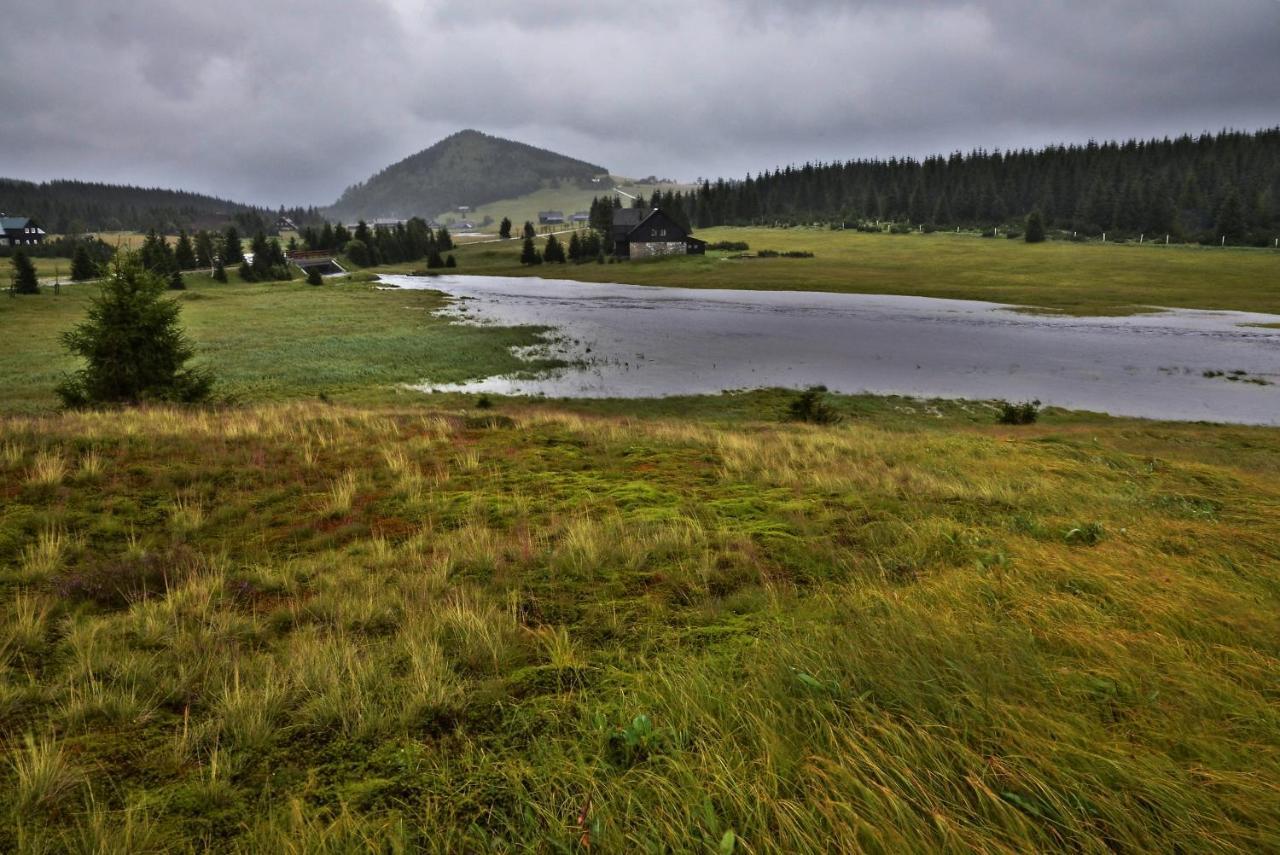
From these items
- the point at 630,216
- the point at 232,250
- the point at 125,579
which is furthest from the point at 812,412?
the point at 232,250

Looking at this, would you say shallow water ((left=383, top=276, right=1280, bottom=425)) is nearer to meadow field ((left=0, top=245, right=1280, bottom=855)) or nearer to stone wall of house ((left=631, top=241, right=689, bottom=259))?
meadow field ((left=0, top=245, right=1280, bottom=855))

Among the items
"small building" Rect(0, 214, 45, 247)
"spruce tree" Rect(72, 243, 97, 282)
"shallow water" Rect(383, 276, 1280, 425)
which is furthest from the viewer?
"small building" Rect(0, 214, 45, 247)

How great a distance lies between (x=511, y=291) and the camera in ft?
265

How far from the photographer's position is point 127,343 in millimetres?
18078

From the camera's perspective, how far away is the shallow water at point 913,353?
30000 millimetres

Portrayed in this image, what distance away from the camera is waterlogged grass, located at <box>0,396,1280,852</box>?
228 centimetres

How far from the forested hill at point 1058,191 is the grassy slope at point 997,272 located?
2247 cm

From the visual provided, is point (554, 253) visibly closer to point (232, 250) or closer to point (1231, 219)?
point (232, 250)

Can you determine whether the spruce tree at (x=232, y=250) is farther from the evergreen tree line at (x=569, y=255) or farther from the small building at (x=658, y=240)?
the small building at (x=658, y=240)

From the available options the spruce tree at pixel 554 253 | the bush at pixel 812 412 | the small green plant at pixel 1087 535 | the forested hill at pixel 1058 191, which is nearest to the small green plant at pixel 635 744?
the small green plant at pixel 1087 535

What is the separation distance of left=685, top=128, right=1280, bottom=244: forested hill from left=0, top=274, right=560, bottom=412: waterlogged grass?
12254cm

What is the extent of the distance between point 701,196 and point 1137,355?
489ft

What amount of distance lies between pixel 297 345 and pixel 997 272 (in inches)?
3263

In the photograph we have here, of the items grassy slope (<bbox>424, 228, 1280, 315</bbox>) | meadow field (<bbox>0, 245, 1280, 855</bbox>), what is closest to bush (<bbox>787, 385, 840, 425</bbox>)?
meadow field (<bbox>0, 245, 1280, 855</bbox>)
